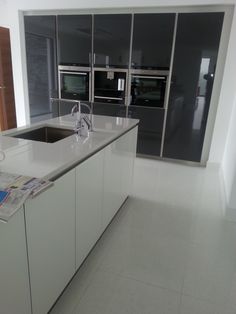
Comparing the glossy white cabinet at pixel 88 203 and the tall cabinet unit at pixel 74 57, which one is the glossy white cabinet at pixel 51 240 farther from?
the tall cabinet unit at pixel 74 57

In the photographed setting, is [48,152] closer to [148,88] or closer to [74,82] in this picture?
[148,88]

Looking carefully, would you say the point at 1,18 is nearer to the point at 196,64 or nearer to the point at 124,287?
the point at 196,64

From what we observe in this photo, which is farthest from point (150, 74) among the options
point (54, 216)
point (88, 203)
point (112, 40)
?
point (54, 216)

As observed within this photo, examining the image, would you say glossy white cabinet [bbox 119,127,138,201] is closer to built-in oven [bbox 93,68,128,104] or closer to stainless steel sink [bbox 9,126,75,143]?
stainless steel sink [bbox 9,126,75,143]

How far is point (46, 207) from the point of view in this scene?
3.76ft

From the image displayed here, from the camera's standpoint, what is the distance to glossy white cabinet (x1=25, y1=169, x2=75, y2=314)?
1.10 m

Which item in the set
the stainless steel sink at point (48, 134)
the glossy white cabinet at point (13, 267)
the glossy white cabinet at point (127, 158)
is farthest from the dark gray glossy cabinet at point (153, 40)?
the glossy white cabinet at point (13, 267)

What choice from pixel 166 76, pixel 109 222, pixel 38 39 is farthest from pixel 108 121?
pixel 38 39

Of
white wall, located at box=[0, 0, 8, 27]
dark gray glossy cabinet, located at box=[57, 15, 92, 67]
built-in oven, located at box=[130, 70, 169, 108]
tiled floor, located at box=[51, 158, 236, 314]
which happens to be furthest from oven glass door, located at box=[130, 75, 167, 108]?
white wall, located at box=[0, 0, 8, 27]

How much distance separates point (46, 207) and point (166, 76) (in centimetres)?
317

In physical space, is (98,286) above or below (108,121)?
below

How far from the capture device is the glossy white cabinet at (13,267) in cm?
94

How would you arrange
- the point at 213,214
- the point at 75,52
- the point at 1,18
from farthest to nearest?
the point at 1,18 < the point at 75,52 < the point at 213,214

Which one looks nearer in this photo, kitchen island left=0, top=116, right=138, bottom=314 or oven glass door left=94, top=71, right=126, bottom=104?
kitchen island left=0, top=116, right=138, bottom=314
